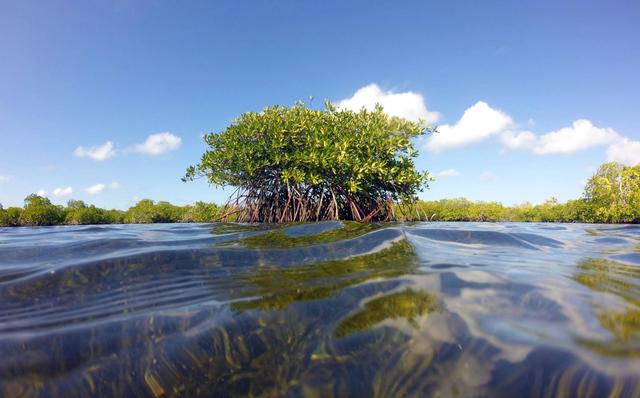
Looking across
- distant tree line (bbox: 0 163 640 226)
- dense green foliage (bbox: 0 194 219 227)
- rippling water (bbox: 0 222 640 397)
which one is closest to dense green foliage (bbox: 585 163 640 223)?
distant tree line (bbox: 0 163 640 226)

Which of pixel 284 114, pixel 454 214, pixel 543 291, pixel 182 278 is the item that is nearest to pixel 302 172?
pixel 284 114

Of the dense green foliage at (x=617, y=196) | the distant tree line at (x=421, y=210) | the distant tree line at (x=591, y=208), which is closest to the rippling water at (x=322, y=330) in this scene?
the distant tree line at (x=591, y=208)

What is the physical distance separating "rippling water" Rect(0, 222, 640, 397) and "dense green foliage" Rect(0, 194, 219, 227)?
19470 mm

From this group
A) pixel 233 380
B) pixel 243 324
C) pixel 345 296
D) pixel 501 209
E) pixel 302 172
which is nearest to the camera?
pixel 233 380

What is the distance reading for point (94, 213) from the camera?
29.7m

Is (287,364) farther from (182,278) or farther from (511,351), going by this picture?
(182,278)

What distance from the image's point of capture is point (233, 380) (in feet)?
4.58

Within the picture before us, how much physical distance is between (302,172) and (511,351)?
1061 centimetres

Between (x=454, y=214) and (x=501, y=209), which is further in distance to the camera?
(x=501, y=209)

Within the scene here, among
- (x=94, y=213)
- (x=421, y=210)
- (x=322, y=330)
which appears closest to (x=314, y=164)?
(x=322, y=330)

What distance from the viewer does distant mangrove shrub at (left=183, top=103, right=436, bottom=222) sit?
11906 mm

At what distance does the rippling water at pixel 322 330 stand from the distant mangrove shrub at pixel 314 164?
8.78 metres

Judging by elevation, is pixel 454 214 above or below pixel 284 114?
below

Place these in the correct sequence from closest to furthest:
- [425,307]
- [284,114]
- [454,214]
→ [425,307] < [284,114] < [454,214]
